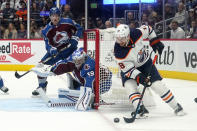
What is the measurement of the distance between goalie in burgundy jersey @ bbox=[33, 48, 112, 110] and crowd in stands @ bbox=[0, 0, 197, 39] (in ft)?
11.8

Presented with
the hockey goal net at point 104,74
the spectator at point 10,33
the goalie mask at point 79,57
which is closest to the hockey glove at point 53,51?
the hockey goal net at point 104,74

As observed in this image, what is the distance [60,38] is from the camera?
580 cm

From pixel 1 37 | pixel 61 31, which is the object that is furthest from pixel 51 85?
pixel 1 37

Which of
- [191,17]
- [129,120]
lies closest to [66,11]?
[191,17]

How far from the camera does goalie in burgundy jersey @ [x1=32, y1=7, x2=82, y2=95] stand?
18.9ft

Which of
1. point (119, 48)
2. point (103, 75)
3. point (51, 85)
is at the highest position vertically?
point (119, 48)

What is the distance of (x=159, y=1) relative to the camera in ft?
29.4

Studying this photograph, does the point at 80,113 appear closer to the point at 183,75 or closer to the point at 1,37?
the point at 183,75

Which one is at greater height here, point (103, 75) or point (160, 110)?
point (103, 75)

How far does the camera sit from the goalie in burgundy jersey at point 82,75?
184 inches

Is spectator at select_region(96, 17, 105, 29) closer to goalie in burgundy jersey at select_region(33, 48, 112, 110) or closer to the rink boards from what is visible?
the rink boards

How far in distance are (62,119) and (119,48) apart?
2.88ft

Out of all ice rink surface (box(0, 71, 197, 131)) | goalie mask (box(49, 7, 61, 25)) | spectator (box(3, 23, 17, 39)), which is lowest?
ice rink surface (box(0, 71, 197, 131))

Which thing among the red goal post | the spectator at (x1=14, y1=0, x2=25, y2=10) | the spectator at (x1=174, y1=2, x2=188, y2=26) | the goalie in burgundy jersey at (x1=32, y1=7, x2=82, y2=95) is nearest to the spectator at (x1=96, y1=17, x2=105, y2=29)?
the spectator at (x1=14, y1=0, x2=25, y2=10)
